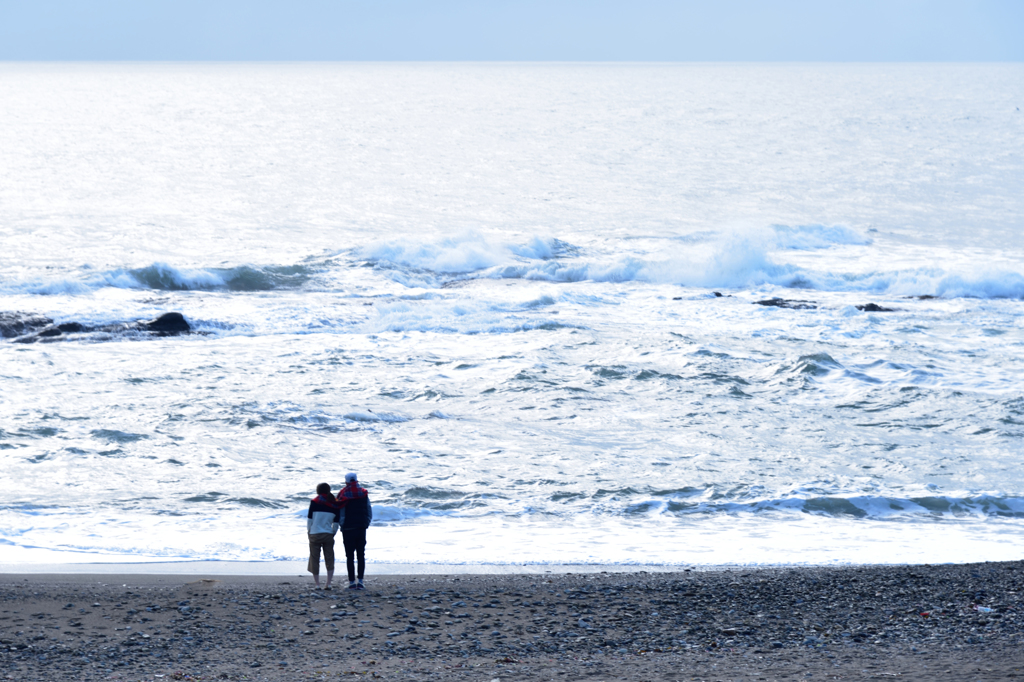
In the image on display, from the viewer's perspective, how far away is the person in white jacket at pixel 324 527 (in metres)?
10.6

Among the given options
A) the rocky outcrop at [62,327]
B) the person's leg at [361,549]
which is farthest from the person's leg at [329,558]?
the rocky outcrop at [62,327]

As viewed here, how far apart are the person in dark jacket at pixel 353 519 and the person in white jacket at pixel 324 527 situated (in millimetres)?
87

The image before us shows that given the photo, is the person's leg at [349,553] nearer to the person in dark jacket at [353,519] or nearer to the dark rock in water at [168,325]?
the person in dark jacket at [353,519]

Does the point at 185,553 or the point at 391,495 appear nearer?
the point at 185,553

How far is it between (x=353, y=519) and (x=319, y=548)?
0.51 meters

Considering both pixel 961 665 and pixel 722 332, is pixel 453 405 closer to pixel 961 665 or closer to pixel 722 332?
pixel 722 332

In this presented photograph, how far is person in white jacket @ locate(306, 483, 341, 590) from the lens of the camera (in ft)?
34.8

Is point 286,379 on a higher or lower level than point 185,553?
higher

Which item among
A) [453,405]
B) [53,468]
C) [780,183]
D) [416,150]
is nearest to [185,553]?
[53,468]

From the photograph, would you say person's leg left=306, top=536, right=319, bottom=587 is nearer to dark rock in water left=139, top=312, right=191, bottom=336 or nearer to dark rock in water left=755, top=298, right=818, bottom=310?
dark rock in water left=139, top=312, right=191, bottom=336

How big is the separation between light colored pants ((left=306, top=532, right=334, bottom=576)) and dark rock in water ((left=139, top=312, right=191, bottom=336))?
1521 cm

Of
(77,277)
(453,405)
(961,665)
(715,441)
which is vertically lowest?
(961,665)

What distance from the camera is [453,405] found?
19531mm

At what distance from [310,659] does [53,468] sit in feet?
28.4
